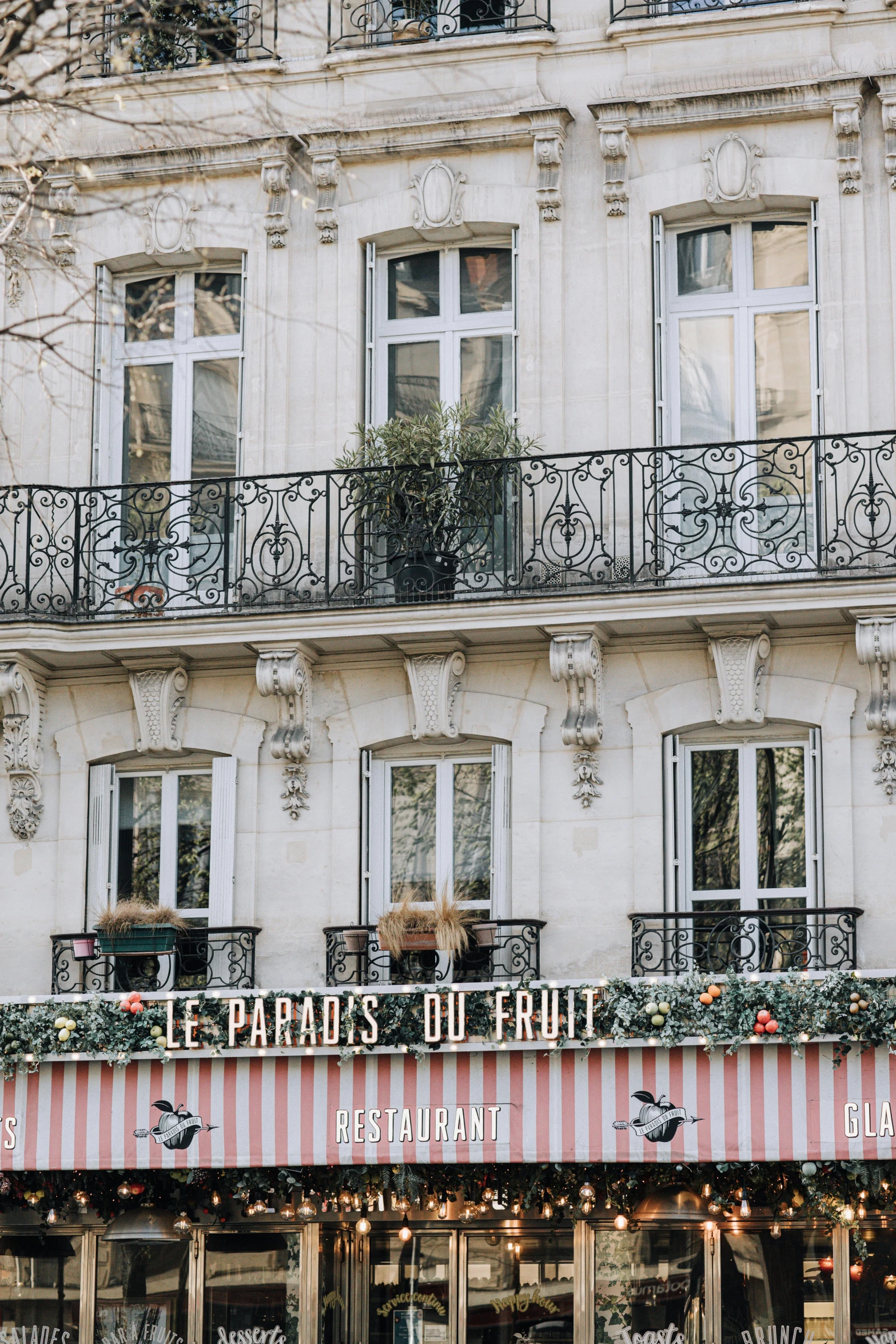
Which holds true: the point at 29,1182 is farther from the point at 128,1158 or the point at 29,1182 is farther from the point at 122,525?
the point at 122,525

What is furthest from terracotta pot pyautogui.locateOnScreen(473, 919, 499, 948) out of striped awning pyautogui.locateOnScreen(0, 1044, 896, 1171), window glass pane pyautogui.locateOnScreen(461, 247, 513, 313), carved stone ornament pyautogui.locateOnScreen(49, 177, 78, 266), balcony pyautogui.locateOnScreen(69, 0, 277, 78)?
balcony pyautogui.locateOnScreen(69, 0, 277, 78)

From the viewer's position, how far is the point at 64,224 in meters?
14.5

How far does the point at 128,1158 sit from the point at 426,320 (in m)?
6.12

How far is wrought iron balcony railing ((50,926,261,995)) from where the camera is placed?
43.9ft

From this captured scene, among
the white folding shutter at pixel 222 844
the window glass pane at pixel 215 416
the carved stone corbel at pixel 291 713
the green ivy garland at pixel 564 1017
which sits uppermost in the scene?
the window glass pane at pixel 215 416

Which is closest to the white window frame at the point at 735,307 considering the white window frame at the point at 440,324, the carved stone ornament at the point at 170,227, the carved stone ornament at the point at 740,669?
the white window frame at the point at 440,324

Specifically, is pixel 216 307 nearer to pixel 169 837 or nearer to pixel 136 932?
pixel 169 837

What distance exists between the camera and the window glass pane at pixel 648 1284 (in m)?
12.7

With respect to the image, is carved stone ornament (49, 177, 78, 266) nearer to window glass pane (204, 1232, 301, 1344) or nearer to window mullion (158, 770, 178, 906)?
window mullion (158, 770, 178, 906)

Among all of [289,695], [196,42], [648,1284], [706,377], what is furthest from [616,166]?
[648,1284]

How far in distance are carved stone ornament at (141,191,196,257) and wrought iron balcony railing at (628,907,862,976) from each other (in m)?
5.85

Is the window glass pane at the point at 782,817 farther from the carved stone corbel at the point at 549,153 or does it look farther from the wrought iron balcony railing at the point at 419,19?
the wrought iron balcony railing at the point at 419,19

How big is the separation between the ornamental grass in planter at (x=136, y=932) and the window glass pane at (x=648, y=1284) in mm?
3452

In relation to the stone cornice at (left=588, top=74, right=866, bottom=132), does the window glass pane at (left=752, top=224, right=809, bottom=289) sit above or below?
below
